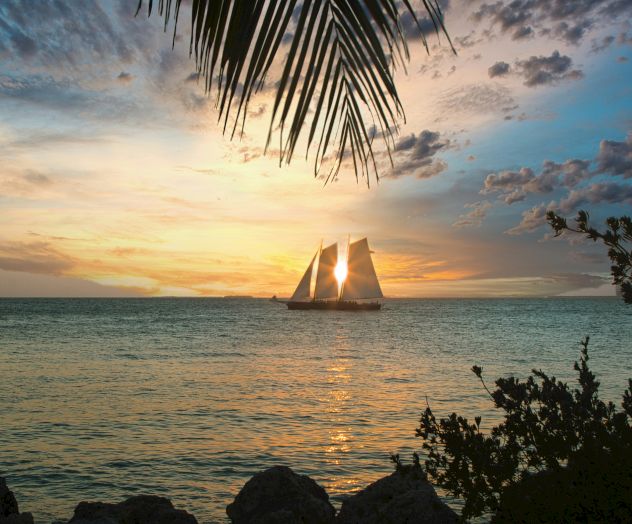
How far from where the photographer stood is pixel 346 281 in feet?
356

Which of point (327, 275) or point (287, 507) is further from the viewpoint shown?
point (327, 275)

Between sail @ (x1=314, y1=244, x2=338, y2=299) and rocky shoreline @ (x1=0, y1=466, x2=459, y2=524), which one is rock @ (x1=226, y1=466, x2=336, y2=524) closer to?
rocky shoreline @ (x1=0, y1=466, x2=459, y2=524)

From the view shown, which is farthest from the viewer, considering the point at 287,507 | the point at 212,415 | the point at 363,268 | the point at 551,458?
the point at 363,268

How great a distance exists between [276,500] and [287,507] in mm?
260

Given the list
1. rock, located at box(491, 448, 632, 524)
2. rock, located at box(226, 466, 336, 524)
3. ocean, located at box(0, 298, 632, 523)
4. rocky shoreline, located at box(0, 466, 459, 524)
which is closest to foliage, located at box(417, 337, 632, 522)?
rock, located at box(491, 448, 632, 524)

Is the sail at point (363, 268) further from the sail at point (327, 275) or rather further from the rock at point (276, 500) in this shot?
the rock at point (276, 500)

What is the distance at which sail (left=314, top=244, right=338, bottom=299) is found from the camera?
104688 millimetres

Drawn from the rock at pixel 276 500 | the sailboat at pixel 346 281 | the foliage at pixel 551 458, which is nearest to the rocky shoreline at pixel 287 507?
the rock at pixel 276 500

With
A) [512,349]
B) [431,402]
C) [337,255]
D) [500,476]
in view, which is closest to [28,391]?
[431,402]

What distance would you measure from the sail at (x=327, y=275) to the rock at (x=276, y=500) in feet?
313

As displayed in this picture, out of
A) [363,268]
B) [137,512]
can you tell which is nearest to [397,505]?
[137,512]

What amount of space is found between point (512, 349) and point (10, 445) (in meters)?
34.0

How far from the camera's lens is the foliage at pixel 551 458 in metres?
3.23

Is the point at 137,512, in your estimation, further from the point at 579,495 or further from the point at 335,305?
the point at 335,305
